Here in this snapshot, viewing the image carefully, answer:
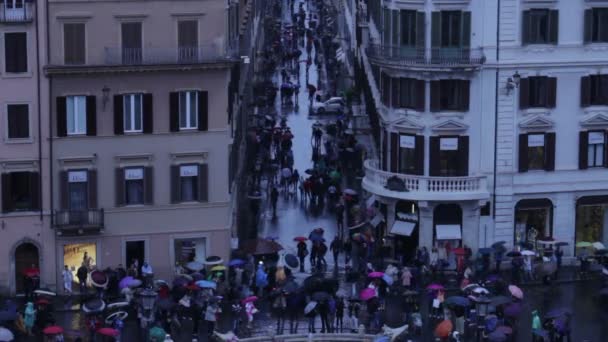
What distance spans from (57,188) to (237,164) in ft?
55.2

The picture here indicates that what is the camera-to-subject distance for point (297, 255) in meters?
81.4

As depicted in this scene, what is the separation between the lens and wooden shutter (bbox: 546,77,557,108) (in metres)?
80.6

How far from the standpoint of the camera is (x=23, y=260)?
74750 mm

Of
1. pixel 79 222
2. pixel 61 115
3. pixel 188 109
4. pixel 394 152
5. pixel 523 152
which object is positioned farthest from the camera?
pixel 394 152

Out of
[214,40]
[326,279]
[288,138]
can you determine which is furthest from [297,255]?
[288,138]

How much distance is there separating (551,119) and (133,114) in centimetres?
2277

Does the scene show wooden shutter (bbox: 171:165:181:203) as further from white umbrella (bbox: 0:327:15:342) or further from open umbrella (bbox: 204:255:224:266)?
white umbrella (bbox: 0:327:15:342)

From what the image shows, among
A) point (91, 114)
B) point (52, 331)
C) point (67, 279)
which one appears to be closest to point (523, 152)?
point (91, 114)

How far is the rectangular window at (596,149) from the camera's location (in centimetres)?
8181

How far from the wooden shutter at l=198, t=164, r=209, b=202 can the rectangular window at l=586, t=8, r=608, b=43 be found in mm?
22191

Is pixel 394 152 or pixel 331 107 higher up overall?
pixel 331 107

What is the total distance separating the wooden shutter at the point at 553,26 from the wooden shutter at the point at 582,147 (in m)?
5.39

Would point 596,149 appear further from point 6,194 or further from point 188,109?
point 6,194

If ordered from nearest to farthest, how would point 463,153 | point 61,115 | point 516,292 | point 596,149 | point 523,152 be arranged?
point 516,292 < point 61,115 < point 463,153 < point 523,152 < point 596,149
